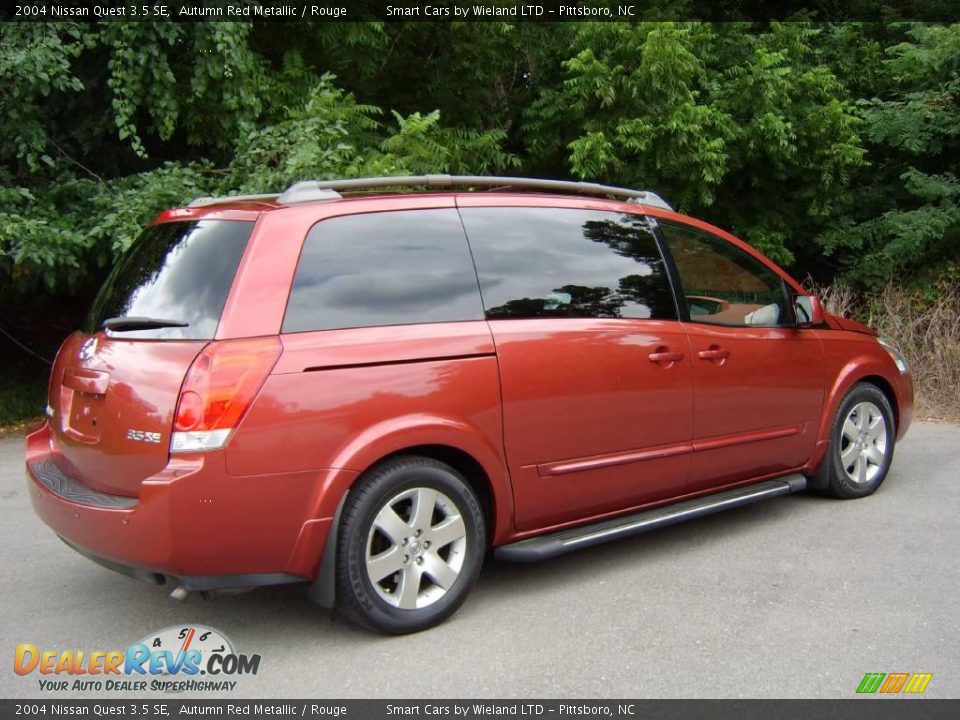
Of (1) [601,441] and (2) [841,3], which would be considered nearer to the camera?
(1) [601,441]

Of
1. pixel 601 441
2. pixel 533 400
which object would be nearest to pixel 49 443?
pixel 533 400

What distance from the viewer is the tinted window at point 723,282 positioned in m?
5.04

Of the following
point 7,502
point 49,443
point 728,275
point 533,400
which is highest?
point 728,275

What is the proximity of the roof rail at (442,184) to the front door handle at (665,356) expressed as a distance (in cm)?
85

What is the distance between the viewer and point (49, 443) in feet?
14.1

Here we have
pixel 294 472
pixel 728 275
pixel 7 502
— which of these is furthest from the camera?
pixel 7 502

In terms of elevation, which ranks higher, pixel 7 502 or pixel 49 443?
pixel 49 443

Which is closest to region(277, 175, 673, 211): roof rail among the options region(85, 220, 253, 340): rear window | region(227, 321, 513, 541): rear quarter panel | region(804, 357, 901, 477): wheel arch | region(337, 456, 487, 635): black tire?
region(85, 220, 253, 340): rear window

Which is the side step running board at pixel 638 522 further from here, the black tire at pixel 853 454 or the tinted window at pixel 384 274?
the tinted window at pixel 384 274

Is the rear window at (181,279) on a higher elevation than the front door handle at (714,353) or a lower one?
→ higher

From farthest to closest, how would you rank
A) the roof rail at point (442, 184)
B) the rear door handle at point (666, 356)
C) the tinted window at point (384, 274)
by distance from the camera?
the rear door handle at point (666, 356) → the roof rail at point (442, 184) → the tinted window at point (384, 274)

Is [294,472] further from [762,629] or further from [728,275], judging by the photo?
[728,275]

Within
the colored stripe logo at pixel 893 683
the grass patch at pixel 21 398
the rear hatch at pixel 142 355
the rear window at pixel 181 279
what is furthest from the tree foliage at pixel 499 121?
the colored stripe logo at pixel 893 683

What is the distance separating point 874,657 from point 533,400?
1.72 m
